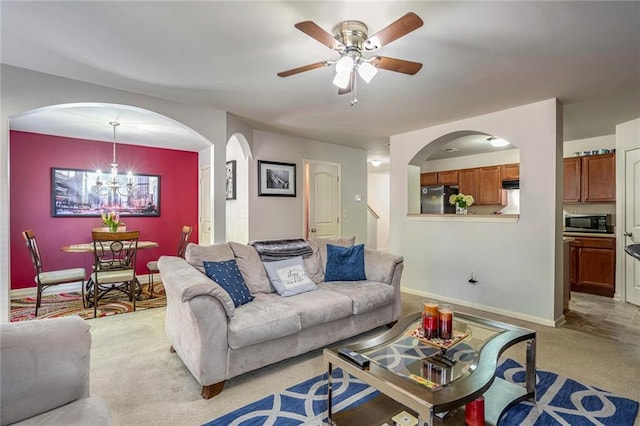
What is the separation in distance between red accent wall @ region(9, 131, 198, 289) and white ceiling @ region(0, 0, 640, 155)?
1.22 meters

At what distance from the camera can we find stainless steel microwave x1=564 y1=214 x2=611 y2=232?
15.3ft

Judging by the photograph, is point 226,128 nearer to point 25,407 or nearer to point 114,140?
point 114,140

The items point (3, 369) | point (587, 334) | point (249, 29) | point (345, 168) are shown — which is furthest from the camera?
point (345, 168)

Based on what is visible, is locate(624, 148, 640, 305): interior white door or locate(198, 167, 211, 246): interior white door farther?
locate(198, 167, 211, 246): interior white door

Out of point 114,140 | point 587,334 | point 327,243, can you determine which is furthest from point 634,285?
point 114,140

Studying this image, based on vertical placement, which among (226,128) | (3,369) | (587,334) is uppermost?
(226,128)

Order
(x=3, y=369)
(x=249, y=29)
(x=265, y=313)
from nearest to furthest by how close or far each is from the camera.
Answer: (x=3, y=369) → (x=249, y=29) → (x=265, y=313)

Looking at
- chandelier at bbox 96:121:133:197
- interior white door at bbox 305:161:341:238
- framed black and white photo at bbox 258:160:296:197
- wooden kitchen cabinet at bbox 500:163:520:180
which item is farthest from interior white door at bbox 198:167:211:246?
wooden kitchen cabinet at bbox 500:163:520:180

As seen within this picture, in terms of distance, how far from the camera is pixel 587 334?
10.2ft

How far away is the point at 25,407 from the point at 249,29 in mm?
2183

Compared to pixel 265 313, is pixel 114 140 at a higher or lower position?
higher

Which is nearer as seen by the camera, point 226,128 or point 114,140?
point 226,128

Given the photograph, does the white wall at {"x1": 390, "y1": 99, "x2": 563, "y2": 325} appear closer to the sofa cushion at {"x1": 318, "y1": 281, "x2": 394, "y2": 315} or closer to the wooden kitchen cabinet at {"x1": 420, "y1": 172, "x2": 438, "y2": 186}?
the sofa cushion at {"x1": 318, "y1": 281, "x2": 394, "y2": 315}

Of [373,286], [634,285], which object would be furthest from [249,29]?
[634,285]
